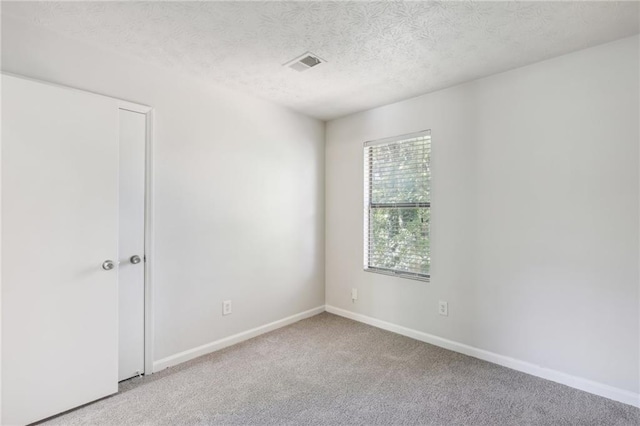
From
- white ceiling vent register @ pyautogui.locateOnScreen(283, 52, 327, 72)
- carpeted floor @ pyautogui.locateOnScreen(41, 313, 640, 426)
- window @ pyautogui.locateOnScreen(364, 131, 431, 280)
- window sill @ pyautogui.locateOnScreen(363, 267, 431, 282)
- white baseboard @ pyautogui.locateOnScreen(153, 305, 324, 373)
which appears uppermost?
white ceiling vent register @ pyautogui.locateOnScreen(283, 52, 327, 72)

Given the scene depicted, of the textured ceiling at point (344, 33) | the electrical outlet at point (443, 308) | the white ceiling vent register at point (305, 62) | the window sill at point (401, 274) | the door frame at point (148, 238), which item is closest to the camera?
the textured ceiling at point (344, 33)

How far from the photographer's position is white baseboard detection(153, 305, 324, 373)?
2504 millimetres

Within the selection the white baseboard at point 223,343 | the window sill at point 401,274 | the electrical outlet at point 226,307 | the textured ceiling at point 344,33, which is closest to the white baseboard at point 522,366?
the window sill at point 401,274

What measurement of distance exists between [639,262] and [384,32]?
2.19m

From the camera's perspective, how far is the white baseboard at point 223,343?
2.50 meters

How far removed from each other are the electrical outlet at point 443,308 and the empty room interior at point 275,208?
2 centimetres

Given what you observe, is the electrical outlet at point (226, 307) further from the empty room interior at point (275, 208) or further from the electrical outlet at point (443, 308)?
the electrical outlet at point (443, 308)

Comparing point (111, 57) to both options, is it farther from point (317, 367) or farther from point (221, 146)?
point (317, 367)

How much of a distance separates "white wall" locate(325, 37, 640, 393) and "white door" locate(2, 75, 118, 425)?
8.35ft

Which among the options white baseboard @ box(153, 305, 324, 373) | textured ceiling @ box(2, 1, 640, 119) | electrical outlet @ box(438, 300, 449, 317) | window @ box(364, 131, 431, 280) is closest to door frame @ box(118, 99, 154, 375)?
white baseboard @ box(153, 305, 324, 373)

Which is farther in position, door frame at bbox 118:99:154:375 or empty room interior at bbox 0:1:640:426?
door frame at bbox 118:99:154:375

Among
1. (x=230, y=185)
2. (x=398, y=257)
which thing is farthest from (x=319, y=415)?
(x=230, y=185)

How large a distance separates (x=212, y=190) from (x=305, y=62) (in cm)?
134

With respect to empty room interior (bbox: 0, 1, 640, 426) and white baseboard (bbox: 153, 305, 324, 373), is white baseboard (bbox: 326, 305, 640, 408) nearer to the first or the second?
empty room interior (bbox: 0, 1, 640, 426)
